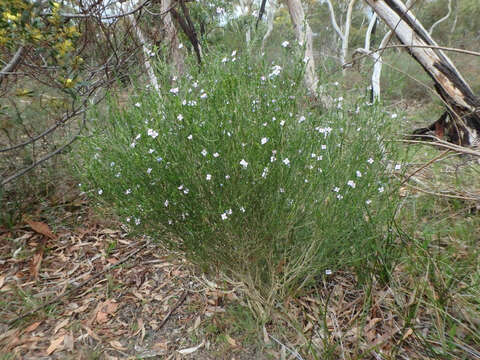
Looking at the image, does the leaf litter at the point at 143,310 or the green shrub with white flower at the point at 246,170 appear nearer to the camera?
the green shrub with white flower at the point at 246,170

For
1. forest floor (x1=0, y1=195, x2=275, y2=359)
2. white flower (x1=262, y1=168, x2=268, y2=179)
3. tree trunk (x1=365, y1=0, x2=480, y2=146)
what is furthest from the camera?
tree trunk (x1=365, y1=0, x2=480, y2=146)

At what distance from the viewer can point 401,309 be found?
1.86 m

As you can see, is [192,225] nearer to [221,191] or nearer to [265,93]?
A: [221,191]

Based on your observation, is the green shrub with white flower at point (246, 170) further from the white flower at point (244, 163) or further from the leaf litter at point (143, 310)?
the leaf litter at point (143, 310)

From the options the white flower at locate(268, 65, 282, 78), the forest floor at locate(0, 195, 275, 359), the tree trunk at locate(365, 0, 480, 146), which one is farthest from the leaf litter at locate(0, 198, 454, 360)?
the tree trunk at locate(365, 0, 480, 146)

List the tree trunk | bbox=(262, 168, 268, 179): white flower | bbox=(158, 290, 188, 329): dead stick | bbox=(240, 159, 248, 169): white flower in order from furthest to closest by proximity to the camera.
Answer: the tree trunk → bbox=(158, 290, 188, 329): dead stick → bbox=(262, 168, 268, 179): white flower → bbox=(240, 159, 248, 169): white flower

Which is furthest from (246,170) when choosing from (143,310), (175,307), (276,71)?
(143,310)

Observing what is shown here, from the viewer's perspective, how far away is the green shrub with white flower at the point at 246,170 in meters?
1.61

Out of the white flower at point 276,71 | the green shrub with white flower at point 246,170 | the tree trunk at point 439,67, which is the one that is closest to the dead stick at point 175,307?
the green shrub with white flower at point 246,170

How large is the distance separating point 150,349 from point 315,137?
1.71 m

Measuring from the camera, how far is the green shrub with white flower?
1607mm

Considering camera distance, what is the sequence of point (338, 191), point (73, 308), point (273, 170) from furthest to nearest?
point (73, 308) → point (338, 191) → point (273, 170)

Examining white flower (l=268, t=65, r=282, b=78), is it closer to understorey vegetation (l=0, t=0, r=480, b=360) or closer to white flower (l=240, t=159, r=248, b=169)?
understorey vegetation (l=0, t=0, r=480, b=360)

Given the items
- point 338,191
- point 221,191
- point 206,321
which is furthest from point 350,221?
point 206,321
